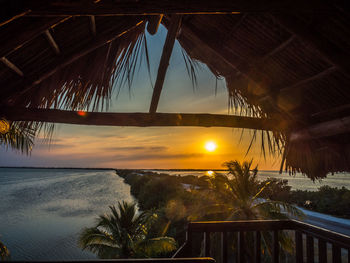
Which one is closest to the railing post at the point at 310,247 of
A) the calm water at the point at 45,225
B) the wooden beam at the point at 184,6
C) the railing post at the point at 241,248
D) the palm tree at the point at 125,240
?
the railing post at the point at 241,248

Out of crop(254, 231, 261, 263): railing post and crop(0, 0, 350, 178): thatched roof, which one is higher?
crop(0, 0, 350, 178): thatched roof

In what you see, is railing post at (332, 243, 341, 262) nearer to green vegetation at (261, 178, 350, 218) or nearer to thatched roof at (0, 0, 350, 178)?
thatched roof at (0, 0, 350, 178)

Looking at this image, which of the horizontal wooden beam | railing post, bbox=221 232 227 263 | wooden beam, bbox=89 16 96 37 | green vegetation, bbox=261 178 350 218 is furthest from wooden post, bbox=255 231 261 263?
green vegetation, bbox=261 178 350 218

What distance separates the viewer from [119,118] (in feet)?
8.21

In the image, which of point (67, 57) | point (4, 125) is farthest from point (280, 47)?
point (4, 125)

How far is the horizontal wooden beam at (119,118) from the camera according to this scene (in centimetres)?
238

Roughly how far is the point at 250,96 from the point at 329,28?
1.28m

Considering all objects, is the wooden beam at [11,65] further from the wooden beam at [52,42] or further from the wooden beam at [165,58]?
the wooden beam at [165,58]

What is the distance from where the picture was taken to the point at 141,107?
2.87m

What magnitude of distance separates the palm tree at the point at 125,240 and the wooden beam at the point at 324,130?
8210 mm

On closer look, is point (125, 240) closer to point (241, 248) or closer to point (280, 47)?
point (241, 248)

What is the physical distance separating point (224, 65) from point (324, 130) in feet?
4.94

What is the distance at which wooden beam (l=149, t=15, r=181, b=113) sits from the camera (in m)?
2.29

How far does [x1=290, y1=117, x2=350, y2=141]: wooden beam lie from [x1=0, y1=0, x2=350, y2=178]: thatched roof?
0.01 m
